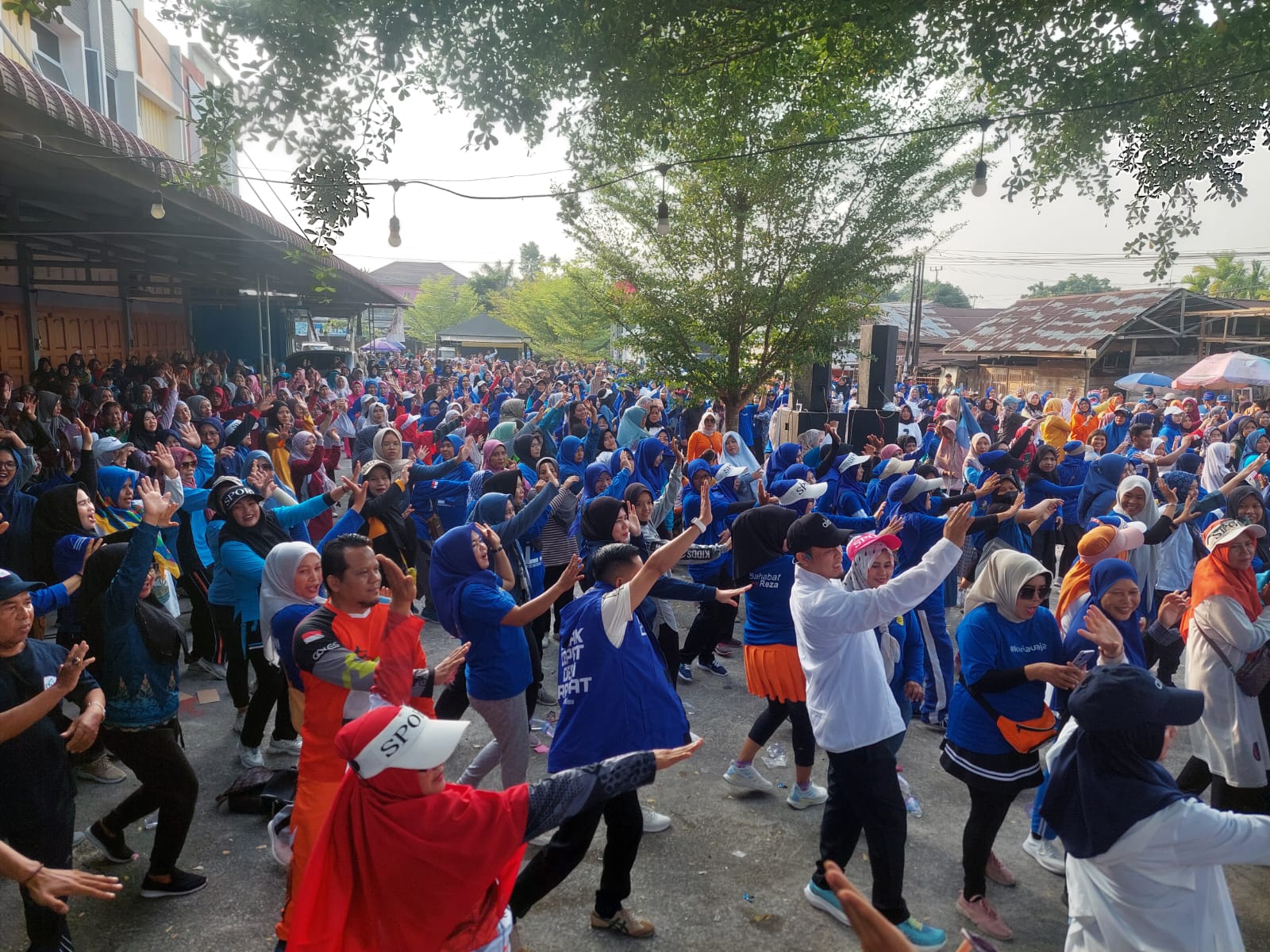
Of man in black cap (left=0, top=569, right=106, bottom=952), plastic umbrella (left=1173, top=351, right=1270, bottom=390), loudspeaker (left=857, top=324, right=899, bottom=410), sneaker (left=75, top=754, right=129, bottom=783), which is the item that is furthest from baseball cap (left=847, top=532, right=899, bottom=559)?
plastic umbrella (left=1173, top=351, right=1270, bottom=390)

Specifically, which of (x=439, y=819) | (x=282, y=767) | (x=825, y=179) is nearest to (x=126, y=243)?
(x=825, y=179)

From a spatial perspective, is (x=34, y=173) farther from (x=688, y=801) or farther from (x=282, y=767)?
(x=688, y=801)

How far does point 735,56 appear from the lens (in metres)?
5.33

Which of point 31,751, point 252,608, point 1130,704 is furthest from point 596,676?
point 252,608

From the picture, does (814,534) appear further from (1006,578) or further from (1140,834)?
(1140,834)

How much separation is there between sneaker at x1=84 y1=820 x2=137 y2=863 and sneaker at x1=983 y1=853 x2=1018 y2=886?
13.8 ft

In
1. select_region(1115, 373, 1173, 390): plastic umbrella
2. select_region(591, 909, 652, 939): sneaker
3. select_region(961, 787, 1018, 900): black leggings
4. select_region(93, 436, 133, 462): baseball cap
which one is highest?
select_region(1115, 373, 1173, 390): plastic umbrella

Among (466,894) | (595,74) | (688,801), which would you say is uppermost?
(595,74)

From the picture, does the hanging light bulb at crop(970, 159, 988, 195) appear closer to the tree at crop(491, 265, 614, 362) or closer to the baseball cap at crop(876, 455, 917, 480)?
the baseball cap at crop(876, 455, 917, 480)

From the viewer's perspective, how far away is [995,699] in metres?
3.82

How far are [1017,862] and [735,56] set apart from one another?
4.80 m

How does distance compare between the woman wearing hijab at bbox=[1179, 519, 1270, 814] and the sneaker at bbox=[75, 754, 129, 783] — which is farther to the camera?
the sneaker at bbox=[75, 754, 129, 783]

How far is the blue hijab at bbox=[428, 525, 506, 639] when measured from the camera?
4.13m

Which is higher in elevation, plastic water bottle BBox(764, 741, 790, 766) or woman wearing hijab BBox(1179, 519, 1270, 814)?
woman wearing hijab BBox(1179, 519, 1270, 814)
